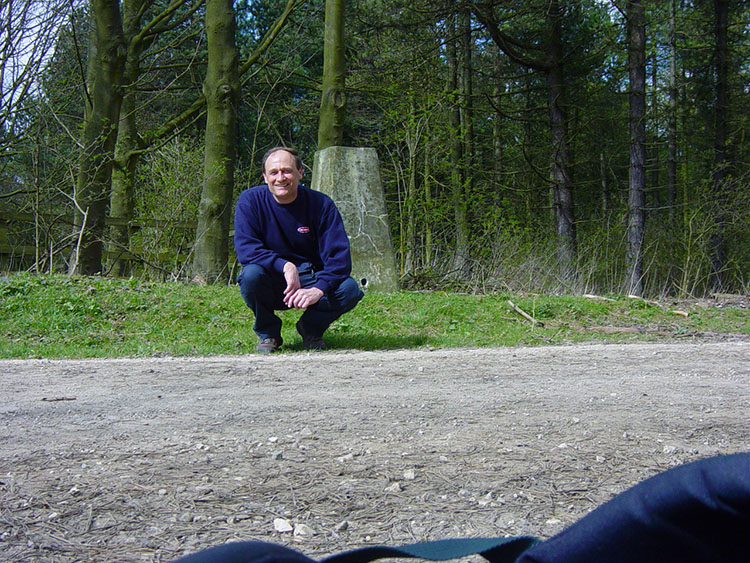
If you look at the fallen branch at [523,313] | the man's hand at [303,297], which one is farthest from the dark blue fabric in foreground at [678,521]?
the fallen branch at [523,313]

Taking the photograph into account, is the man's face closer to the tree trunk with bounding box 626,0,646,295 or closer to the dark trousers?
the dark trousers

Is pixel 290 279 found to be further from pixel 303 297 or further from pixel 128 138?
pixel 128 138

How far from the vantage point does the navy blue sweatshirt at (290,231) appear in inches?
228

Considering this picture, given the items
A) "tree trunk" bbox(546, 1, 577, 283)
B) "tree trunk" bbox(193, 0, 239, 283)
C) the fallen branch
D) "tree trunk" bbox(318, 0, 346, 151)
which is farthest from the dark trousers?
"tree trunk" bbox(546, 1, 577, 283)

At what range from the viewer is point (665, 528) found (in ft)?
2.48

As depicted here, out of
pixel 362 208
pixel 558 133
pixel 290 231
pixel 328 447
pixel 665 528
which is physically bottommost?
pixel 328 447

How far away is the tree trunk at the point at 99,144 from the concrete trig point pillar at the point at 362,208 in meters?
4.08

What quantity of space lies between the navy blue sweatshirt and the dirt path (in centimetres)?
92

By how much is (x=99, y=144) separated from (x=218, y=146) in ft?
6.71

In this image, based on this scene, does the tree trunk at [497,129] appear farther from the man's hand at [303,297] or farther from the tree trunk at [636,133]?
the man's hand at [303,297]

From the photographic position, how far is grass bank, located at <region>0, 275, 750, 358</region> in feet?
22.7

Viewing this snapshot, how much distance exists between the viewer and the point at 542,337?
7.50 metres

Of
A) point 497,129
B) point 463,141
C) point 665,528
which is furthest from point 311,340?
point 497,129

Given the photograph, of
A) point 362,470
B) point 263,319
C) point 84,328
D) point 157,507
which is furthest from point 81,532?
point 84,328
